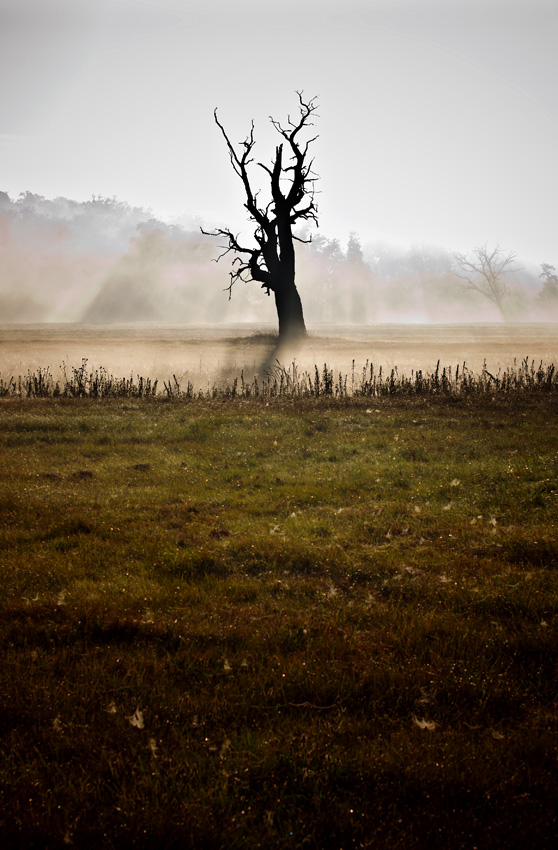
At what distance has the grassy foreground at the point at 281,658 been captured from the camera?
148 inches

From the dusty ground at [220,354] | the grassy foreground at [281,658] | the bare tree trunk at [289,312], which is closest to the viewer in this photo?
the grassy foreground at [281,658]

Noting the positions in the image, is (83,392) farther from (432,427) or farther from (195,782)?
(195,782)

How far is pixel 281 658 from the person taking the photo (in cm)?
542

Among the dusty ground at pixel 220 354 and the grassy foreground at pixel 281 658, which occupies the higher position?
the dusty ground at pixel 220 354

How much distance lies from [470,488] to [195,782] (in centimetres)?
781

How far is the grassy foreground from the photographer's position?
3.77 metres

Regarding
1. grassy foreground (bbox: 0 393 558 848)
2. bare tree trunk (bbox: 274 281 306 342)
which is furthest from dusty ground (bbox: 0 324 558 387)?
grassy foreground (bbox: 0 393 558 848)

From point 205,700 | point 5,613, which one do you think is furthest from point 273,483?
point 205,700

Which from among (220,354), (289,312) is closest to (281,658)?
(220,354)

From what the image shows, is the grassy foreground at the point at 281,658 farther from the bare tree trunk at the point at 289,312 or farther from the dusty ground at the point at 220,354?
the bare tree trunk at the point at 289,312

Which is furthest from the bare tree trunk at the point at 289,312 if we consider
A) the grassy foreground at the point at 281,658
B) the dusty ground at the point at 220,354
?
the grassy foreground at the point at 281,658

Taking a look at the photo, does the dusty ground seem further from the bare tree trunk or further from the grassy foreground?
the grassy foreground

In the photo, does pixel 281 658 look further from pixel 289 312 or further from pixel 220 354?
pixel 289 312

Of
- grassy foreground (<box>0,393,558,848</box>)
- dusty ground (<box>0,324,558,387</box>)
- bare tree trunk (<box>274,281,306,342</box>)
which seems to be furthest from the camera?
bare tree trunk (<box>274,281,306,342</box>)
